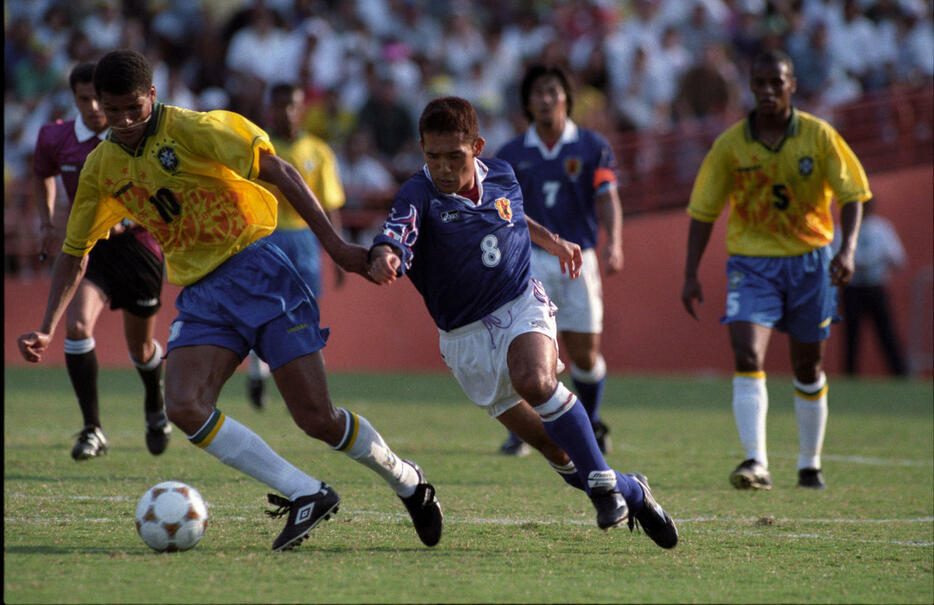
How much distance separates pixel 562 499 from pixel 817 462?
5.76ft

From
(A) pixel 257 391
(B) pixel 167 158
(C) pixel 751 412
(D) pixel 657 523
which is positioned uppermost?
(B) pixel 167 158

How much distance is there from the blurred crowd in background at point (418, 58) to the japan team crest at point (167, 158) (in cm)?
1102

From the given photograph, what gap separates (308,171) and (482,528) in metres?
5.77

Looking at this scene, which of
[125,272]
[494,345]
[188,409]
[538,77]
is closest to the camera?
[188,409]

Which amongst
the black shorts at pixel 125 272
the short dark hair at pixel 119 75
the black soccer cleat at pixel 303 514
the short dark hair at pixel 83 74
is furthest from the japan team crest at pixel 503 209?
the short dark hair at pixel 83 74

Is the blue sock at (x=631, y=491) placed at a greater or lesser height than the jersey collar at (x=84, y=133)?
lesser

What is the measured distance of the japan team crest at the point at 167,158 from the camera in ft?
17.3

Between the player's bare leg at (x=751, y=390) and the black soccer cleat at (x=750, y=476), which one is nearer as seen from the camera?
the black soccer cleat at (x=750, y=476)

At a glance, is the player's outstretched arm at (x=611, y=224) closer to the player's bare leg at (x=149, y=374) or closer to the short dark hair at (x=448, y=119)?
the player's bare leg at (x=149, y=374)

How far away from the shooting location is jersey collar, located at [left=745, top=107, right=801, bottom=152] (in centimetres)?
739

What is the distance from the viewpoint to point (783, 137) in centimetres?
740

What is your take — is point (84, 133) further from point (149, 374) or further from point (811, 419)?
point (811, 419)

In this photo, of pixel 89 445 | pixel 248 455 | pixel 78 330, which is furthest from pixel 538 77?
pixel 248 455

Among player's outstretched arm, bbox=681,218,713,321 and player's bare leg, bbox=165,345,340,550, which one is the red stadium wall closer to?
player's outstretched arm, bbox=681,218,713,321
